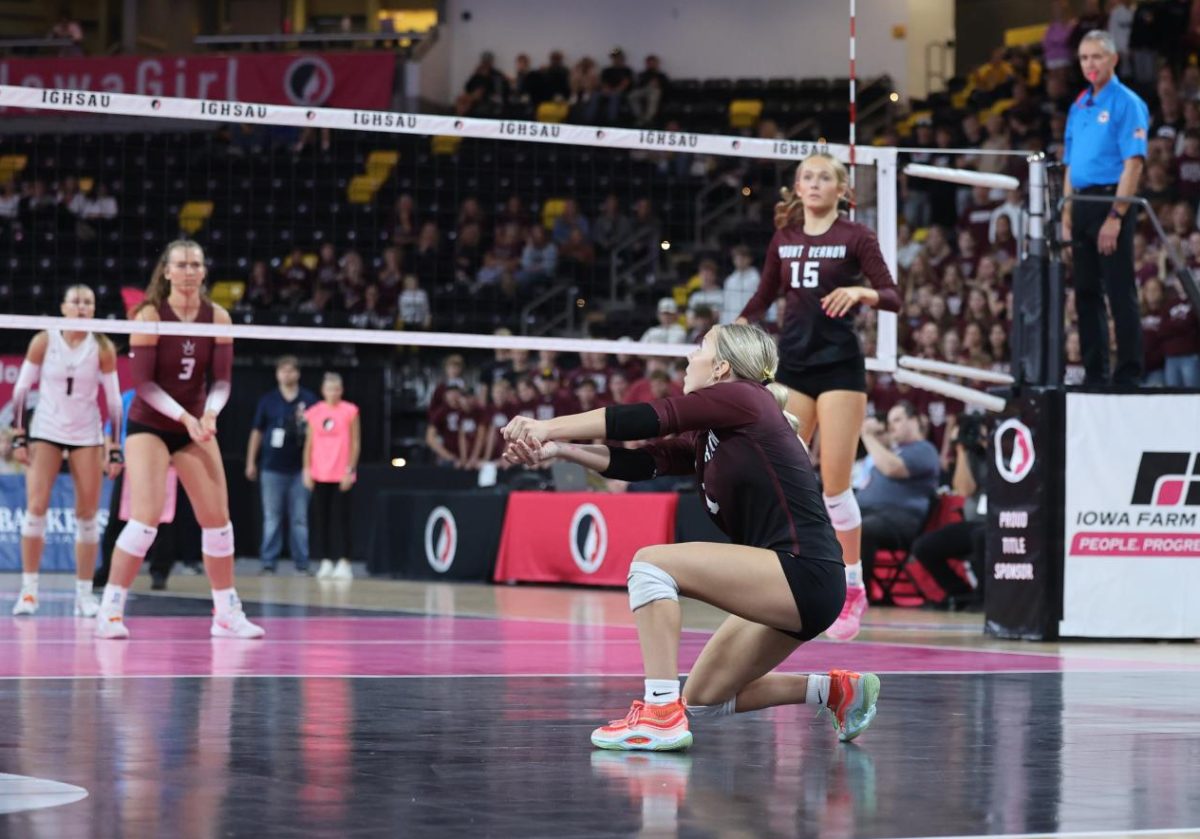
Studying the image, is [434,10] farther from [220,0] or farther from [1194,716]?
[1194,716]

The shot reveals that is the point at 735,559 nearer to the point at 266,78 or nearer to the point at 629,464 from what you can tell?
the point at 629,464

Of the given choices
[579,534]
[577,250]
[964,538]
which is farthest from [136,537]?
[577,250]

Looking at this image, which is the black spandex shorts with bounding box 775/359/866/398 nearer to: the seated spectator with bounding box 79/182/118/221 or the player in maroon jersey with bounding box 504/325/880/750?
the player in maroon jersey with bounding box 504/325/880/750

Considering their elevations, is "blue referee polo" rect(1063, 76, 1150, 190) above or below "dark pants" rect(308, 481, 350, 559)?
above

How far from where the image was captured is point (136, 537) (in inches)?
340

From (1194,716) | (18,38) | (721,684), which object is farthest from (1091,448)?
(18,38)

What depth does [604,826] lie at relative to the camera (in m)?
3.74

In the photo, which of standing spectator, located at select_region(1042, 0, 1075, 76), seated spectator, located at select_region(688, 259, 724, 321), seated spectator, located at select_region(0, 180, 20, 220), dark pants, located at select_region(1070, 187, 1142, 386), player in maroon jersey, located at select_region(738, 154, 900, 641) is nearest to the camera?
player in maroon jersey, located at select_region(738, 154, 900, 641)

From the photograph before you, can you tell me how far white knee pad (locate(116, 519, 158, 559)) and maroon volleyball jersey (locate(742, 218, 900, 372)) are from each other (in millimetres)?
2997

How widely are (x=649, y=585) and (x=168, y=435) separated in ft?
13.8

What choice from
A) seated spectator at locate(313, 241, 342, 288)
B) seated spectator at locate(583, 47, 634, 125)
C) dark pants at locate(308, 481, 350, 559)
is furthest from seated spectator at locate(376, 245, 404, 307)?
seated spectator at locate(583, 47, 634, 125)

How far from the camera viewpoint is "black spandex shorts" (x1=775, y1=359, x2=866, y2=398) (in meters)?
8.28

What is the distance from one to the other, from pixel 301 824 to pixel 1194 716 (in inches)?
139

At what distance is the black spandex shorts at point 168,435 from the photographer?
8.52 m
